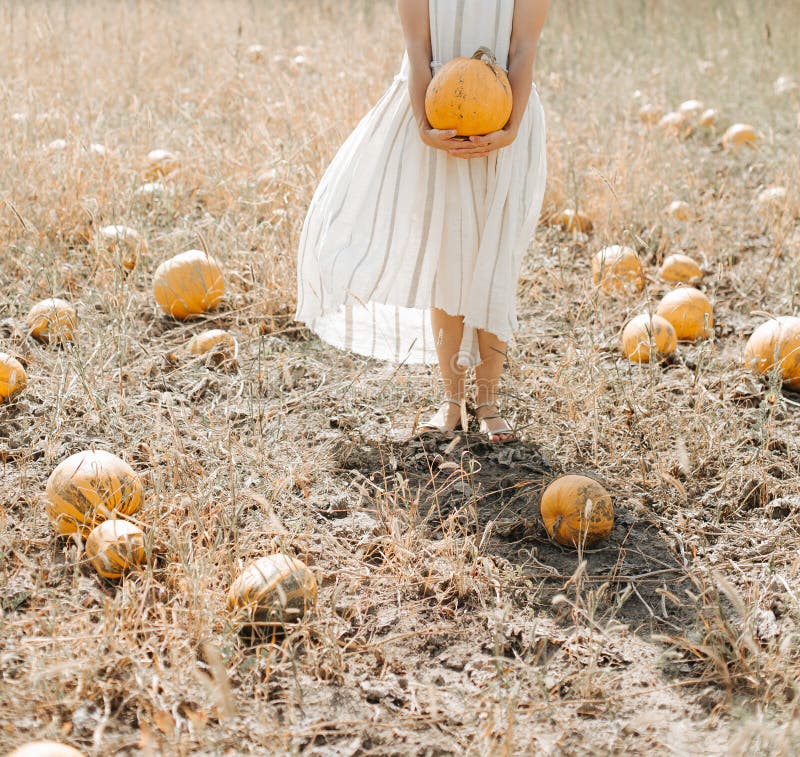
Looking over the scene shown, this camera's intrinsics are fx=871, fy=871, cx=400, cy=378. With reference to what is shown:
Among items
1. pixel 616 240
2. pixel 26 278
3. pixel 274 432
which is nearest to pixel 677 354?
pixel 616 240

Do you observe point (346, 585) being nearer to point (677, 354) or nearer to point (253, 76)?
point (677, 354)

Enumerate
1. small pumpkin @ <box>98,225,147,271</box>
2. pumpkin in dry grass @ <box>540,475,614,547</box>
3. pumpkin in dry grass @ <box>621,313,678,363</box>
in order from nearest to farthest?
pumpkin in dry grass @ <box>540,475,614,547</box> → pumpkin in dry grass @ <box>621,313,678,363</box> → small pumpkin @ <box>98,225,147,271</box>

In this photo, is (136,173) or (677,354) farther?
(136,173)

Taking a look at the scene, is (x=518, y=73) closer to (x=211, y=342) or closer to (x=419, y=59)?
(x=419, y=59)

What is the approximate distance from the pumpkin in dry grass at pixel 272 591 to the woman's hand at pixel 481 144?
57.3 inches

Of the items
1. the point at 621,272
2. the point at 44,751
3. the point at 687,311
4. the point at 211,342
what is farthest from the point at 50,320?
the point at 687,311

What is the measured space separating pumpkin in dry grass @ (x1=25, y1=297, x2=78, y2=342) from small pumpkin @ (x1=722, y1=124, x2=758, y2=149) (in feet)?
15.9

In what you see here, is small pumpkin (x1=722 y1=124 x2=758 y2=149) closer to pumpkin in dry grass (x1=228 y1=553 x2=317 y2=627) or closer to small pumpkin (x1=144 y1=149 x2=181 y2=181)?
small pumpkin (x1=144 y1=149 x2=181 y2=181)

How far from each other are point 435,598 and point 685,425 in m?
1.30

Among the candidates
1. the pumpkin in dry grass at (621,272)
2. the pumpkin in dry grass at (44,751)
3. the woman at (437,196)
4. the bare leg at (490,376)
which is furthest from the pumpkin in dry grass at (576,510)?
the pumpkin in dry grass at (621,272)

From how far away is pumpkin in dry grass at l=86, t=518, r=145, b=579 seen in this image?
2.36 metres

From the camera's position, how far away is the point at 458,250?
122 inches

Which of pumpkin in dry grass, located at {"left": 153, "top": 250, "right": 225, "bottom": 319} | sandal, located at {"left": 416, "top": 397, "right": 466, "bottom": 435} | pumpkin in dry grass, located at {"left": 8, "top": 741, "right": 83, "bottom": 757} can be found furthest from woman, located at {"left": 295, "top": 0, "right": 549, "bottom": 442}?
pumpkin in dry grass, located at {"left": 8, "top": 741, "right": 83, "bottom": 757}

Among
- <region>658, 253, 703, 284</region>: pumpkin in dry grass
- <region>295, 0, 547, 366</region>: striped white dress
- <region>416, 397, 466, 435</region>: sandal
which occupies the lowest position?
<region>416, 397, 466, 435</region>: sandal
